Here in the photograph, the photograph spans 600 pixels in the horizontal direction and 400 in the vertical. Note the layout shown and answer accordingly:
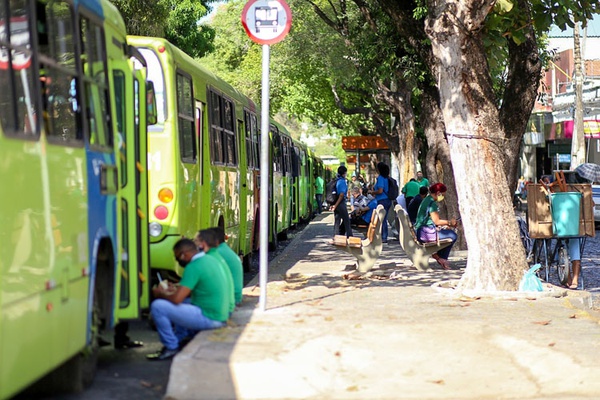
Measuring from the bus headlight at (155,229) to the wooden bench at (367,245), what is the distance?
→ 5105 millimetres

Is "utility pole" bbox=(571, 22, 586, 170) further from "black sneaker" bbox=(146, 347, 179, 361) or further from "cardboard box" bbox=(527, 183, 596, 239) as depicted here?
"black sneaker" bbox=(146, 347, 179, 361)

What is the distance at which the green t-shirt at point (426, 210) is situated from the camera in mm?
17281

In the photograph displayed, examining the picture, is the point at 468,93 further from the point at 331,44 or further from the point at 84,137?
the point at 331,44

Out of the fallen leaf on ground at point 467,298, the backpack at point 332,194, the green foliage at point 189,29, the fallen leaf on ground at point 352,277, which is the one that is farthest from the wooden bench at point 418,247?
the green foliage at point 189,29

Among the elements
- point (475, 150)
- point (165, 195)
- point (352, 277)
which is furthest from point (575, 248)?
point (165, 195)

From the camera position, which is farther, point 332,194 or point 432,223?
point 332,194

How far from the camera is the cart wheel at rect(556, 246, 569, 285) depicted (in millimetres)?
15539

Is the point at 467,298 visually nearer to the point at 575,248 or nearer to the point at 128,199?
the point at 575,248

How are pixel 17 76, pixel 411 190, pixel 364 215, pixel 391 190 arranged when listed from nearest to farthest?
pixel 17 76, pixel 364 215, pixel 391 190, pixel 411 190

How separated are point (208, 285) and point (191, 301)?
0.34m

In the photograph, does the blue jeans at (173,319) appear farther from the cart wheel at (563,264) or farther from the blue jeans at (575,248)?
the cart wheel at (563,264)

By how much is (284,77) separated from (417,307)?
43814 millimetres

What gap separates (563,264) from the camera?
15.7 m

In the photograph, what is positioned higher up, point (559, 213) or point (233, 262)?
point (559, 213)
